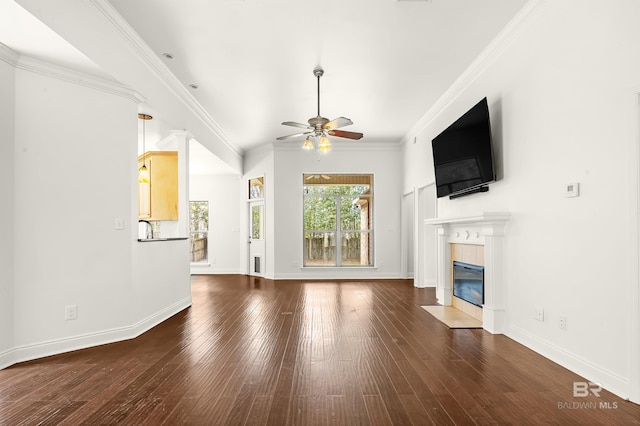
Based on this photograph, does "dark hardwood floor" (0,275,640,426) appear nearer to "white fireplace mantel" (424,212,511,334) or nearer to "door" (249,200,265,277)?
"white fireplace mantel" (424,212,511,334)

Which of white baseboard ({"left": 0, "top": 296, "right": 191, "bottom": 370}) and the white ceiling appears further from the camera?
the white ceiling

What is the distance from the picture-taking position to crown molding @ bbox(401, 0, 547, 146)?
10.6 ft

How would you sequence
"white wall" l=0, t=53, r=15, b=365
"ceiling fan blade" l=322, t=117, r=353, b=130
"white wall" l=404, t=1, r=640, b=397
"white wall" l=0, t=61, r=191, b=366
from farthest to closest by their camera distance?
"ceiling fan blade" l=322, t=117, r=353, b=130, "white wall" l=0, t=61, r=191, b=366, "white wall" l=0, t=53, r=15, b=365, "white wall" l=404, t=1, r=640, b=397

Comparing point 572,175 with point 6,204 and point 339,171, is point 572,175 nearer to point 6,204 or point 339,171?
point 6,204

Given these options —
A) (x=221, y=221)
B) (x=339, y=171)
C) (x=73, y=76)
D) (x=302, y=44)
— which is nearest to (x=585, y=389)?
(x=302, y=44)

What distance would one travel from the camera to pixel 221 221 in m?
9.07

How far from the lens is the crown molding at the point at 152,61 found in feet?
10.3

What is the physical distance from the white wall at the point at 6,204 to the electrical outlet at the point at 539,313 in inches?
177

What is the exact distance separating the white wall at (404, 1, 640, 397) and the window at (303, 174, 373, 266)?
4375mm

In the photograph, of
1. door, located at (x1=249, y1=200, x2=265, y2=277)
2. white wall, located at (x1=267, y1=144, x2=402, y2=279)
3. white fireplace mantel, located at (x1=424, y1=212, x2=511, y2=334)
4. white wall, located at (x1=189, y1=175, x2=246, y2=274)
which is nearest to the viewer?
white fireplace mantel, located at (x1=424, y1=212, x2=511, y2=334)

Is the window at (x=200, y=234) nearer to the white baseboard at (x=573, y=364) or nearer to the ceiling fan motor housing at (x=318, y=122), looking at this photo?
the ceiling fan motor housing at (x=318, y=122)

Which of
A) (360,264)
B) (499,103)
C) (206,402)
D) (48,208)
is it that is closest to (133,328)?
(48,208)

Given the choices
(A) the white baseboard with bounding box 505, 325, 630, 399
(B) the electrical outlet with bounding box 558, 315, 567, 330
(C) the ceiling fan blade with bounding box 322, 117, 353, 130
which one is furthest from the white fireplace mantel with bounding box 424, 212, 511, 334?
(C) the ceiling fan blade with bounding box 322, 117, 353, 130

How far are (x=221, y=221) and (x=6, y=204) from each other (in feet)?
20.1
